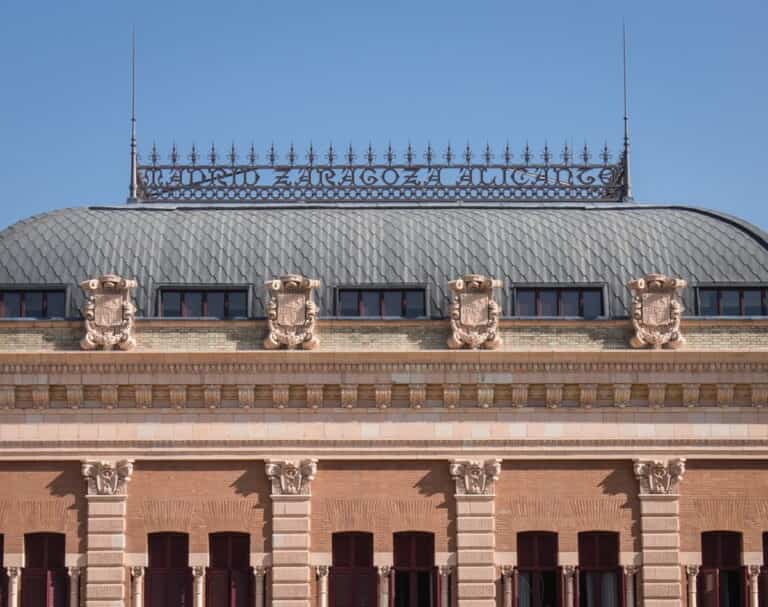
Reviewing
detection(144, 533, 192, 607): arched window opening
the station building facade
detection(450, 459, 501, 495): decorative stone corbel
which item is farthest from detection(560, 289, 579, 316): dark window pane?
detection(144, 533, 192, 607): arched window opening

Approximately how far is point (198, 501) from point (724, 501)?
1362cm

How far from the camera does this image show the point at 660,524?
4297cm

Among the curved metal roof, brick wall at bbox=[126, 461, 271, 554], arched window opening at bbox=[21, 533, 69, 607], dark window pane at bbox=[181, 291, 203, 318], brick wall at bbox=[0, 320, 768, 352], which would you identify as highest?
the curved metal roof

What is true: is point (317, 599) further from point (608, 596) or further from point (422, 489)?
point (608, 596)

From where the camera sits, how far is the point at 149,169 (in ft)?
172

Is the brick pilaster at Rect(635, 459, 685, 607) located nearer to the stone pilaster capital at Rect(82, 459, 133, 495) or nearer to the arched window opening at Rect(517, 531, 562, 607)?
the arched window opening at Rect(517, 531, 562, 607)

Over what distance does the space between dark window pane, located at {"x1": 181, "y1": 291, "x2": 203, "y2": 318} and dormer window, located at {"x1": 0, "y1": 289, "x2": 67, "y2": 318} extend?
10.7ft

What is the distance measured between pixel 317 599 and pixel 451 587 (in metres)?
3.46

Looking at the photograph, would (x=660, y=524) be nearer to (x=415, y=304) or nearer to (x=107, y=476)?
(x=415, y=304)

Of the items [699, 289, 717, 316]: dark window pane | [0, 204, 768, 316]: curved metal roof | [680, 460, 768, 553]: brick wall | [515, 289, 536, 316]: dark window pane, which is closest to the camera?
[680, 460, 768, 553]: brick wall

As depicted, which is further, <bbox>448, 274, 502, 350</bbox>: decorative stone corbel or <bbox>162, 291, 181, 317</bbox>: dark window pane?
<bbox>162, 291, 181, 317</bbox>: dark window pane

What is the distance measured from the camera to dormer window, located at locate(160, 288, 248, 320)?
45000 millimetres

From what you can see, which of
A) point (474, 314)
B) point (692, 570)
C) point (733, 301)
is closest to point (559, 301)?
point (474, 314)

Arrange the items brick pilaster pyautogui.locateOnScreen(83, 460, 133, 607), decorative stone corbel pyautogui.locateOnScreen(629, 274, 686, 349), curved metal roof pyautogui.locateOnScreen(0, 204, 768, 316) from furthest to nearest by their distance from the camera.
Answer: curved metal roof pyautogui.locateOnScreen(0, 204, 768, 316) → decorative stone corbel pyautogui.locateOnScreen(629, 274, 686, 349) → brick pilaster pyautogui.locateOnScreen(83, 460, 133, 607)
